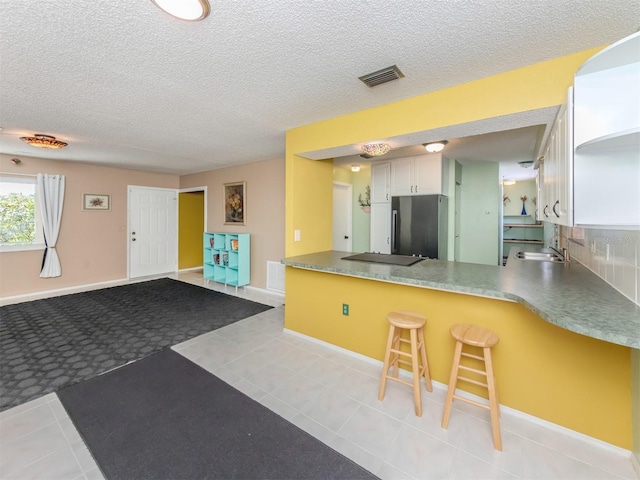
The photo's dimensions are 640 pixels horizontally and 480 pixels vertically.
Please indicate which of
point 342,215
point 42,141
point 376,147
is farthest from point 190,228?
point 376,147

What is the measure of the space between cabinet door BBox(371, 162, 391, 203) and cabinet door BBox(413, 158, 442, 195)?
18.7 inches

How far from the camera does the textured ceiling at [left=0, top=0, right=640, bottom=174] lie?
136cm

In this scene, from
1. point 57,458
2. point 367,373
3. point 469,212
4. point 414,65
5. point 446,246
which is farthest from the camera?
point 469,212

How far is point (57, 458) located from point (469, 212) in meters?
5.80

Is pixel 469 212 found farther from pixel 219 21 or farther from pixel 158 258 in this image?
pixel 158 258

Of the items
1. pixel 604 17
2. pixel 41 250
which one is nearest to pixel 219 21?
pixel 604 17

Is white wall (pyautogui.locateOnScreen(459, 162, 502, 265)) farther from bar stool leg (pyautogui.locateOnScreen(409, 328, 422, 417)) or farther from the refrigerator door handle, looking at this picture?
bar stool leg (pyautogui.locateOnScreen(409, 328, 422, 417))

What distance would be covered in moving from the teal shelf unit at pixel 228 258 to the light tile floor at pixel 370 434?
2693mm

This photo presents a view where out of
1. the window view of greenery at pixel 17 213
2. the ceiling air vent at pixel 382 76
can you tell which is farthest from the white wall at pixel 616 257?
the window view of greenery at pixel 17 213

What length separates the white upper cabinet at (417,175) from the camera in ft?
13.4

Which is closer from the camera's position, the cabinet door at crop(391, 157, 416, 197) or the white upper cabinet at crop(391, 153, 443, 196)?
the white upper cabinet at crop(391, 153, 443, 196)

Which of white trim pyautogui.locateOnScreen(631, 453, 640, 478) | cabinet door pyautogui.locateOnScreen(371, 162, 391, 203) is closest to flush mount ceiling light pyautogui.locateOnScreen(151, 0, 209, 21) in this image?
white trim pyautogui.locateOnScreen(631, 453, 640, 478)

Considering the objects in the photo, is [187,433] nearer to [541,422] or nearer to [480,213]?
[541,422]

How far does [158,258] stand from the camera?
247 inches
